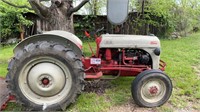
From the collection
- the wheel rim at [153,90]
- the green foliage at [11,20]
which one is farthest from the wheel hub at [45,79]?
the green foliage at [11,20]

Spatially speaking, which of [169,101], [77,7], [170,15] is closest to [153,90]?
[169,101]

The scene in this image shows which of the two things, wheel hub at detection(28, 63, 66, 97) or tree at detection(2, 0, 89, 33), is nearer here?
wheel hub at detection(28, 63, 66, 97)

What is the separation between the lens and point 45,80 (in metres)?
2.73

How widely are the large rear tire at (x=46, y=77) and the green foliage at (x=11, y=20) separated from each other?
559 cm

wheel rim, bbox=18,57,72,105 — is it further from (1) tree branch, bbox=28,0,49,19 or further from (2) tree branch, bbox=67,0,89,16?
(2) tree branch, bbox=67,0,89,16

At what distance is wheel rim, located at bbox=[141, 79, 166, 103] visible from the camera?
2.93 meters

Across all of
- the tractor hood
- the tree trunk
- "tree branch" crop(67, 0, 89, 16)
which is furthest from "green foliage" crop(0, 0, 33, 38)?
the tractor hood

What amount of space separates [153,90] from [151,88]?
4 centimetres

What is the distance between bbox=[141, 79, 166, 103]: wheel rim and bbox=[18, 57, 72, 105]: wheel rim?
997 millimetres

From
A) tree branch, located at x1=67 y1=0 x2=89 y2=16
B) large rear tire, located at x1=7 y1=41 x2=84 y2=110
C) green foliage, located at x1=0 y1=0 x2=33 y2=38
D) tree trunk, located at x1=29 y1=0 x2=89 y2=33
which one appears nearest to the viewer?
large rear tire, located at x1=7 y1=41 x2=84 y2=110

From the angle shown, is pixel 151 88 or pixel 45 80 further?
pixel 151 88

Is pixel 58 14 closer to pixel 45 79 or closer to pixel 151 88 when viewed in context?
pixel 45 79

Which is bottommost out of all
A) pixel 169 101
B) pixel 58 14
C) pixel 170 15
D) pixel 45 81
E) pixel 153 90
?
pixel 169 101

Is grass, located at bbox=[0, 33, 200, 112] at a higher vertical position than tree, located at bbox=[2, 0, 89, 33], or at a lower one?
lower
